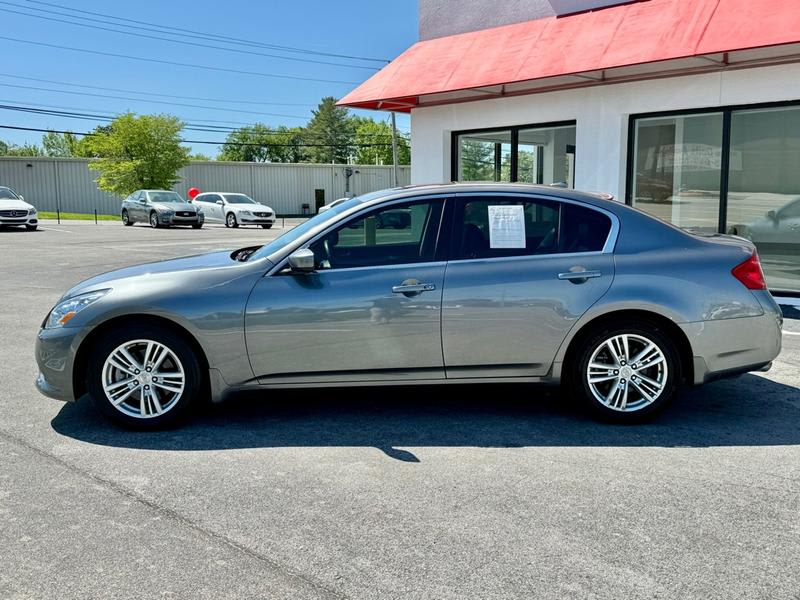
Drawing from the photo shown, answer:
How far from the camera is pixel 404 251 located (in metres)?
5.04

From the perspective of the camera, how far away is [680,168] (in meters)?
11.2

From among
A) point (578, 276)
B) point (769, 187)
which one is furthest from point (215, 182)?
point (578, 276)

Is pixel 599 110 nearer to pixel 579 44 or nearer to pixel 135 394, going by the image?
pixel 579 44

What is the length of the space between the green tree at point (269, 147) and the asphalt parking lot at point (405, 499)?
114 meters

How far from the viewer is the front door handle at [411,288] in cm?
485

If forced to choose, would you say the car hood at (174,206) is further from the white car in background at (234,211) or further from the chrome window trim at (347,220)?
the chrome window trim at (347,220)

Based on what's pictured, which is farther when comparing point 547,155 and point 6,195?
point 6,195

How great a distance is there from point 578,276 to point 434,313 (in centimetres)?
99

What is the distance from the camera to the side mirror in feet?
15.7

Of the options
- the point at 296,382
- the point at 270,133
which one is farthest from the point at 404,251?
the point at 270,133

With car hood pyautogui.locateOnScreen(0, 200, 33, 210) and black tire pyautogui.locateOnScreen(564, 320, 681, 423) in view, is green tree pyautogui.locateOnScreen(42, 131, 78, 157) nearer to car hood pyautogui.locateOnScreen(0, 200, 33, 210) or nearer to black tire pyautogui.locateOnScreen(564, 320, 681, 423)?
car hood pyautogui.locateOnScreen(0, 200, 33, 210)

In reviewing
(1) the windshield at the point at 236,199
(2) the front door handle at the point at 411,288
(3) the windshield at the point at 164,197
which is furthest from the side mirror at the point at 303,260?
(1) the windshield at the point at 236,199

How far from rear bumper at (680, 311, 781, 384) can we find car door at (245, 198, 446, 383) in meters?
1.73

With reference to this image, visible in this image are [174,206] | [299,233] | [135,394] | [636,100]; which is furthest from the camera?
[174,206]
